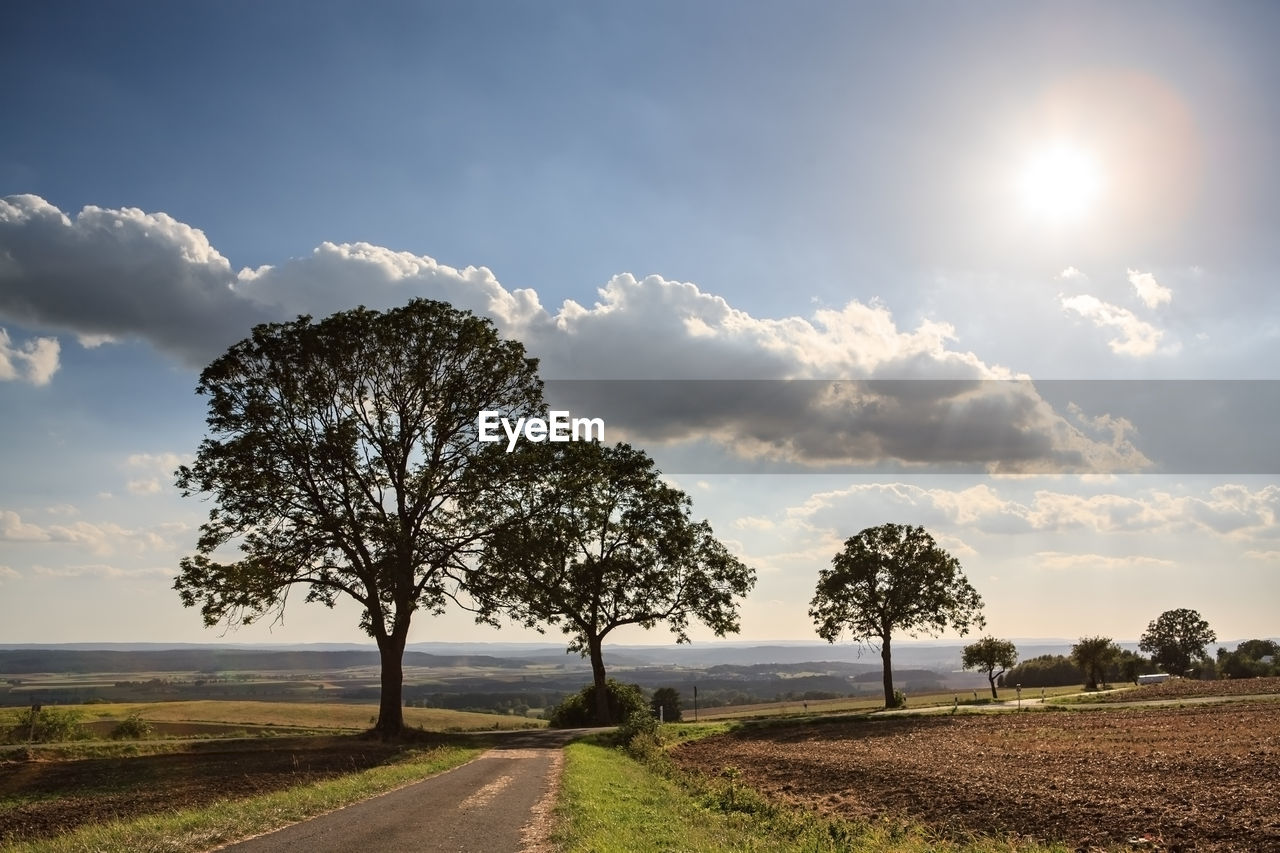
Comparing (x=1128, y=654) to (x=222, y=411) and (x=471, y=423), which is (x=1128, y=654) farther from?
(x=222, y=411)

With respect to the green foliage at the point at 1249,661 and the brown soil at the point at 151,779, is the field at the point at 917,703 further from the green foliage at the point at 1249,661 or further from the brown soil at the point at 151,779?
the brown soil at the point at 151,779

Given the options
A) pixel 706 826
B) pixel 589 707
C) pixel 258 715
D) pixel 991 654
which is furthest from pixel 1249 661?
pixel 706 826

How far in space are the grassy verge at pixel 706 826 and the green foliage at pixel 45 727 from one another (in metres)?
31.0

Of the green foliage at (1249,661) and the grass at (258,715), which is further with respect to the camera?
the green foliage at (1249,661)

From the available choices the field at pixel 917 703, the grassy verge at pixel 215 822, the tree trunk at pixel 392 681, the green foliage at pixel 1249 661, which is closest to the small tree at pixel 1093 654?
the field at pixel 917 703

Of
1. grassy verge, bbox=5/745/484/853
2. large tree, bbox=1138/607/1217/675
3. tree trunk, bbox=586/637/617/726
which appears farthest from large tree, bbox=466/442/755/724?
large tree, bbox=1138/607/1217/675

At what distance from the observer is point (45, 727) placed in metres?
45.3

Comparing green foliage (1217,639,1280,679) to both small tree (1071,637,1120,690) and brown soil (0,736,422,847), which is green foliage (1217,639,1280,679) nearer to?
small tree (1071,637,1120,690)

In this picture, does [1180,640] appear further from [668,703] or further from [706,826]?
[706,826]

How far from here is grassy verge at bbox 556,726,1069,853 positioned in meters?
13.9

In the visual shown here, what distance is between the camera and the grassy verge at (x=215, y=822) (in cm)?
1302

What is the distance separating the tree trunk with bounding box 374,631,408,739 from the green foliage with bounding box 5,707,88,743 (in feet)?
49.1

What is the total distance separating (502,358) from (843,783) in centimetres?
2585

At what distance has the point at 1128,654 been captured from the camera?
422 feet
